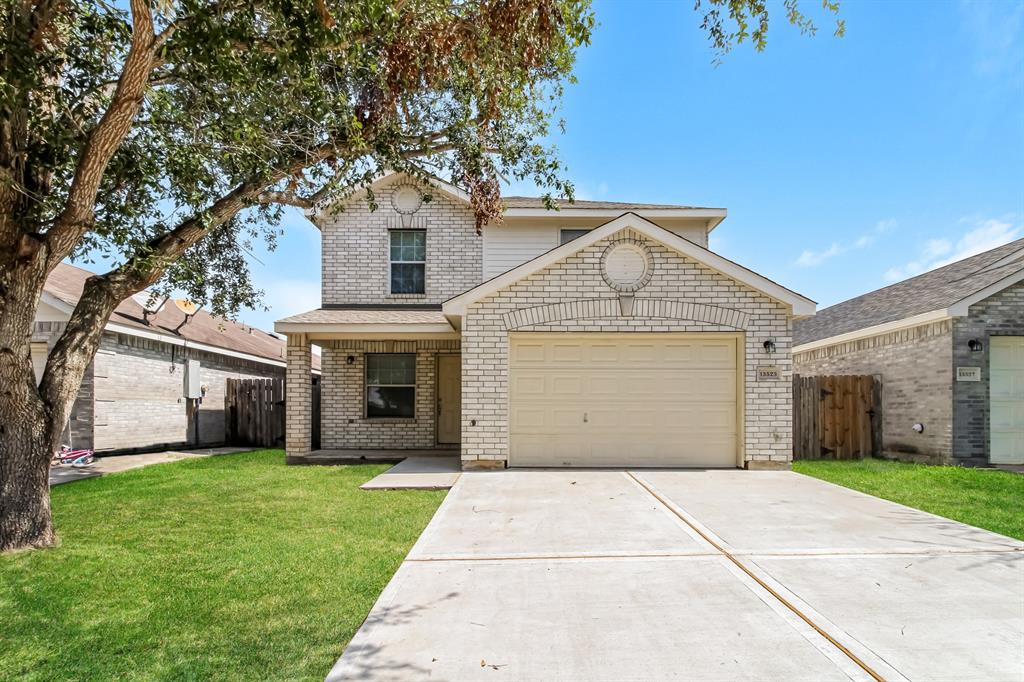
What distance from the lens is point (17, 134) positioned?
5559 millimetres

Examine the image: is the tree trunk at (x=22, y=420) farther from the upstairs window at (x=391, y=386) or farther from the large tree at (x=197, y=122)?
the upstairs window at (x=391, y=386)

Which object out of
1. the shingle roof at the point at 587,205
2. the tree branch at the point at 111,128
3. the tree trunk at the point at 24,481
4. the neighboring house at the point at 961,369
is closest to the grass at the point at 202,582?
the tree trunk at the point at 24,481

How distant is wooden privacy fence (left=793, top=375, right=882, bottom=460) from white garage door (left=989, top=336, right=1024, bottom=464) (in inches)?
85.9

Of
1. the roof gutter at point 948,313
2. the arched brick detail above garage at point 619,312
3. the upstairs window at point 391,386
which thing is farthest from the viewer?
the upstairs window at point 391,386

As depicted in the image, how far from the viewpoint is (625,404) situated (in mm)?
9812

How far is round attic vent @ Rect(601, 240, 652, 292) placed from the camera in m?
9.57

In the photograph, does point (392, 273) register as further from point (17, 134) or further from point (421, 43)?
point (17, 134)

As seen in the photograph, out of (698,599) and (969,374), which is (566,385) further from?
(969,374)

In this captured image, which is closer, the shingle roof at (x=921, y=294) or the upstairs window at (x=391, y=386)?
the shingle roof at (x=921, y=294)

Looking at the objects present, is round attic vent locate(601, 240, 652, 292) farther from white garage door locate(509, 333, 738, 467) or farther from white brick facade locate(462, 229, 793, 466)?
white garage door locate(509, 333, 738, 467)

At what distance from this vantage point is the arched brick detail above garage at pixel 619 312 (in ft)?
31.4

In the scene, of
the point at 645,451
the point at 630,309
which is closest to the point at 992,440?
the point at 645,451

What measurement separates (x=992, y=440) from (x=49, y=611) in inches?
578

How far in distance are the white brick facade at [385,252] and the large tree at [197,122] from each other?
3.96 metres
